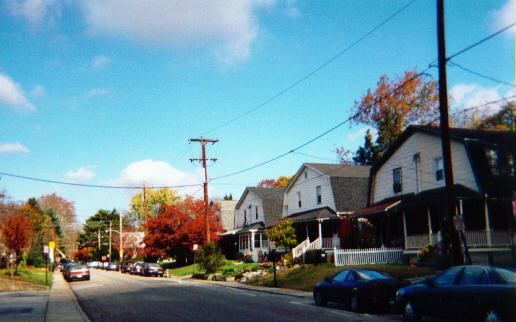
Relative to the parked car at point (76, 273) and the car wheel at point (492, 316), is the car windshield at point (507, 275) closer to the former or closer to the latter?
the car wheel at point (492, 316)

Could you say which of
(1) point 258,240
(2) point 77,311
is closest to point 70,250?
(1) point 258,240

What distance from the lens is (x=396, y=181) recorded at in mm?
30500

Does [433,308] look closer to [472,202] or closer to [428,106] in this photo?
[472,202]

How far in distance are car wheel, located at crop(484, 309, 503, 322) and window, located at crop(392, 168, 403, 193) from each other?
20.5 meters

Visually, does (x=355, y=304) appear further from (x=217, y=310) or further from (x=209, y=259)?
(x=209, y=259)

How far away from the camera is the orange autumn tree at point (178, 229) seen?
164ft

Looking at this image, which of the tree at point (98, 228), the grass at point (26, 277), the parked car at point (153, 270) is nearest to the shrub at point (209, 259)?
the parked car at point (153, 270)

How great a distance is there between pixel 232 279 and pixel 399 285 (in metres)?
20.8

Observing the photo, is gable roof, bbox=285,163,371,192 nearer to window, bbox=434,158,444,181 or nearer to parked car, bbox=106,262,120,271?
window, bbox=434,158,444,181

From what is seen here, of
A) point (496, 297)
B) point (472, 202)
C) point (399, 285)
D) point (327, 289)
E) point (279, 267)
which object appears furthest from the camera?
point (279, 267)

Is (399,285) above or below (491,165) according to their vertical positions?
below

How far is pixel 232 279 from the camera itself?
34.3m

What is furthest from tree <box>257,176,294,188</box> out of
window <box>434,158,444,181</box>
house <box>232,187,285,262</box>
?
window <box>434,158,444,181</box>

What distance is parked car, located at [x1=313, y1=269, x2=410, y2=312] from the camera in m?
14.5
